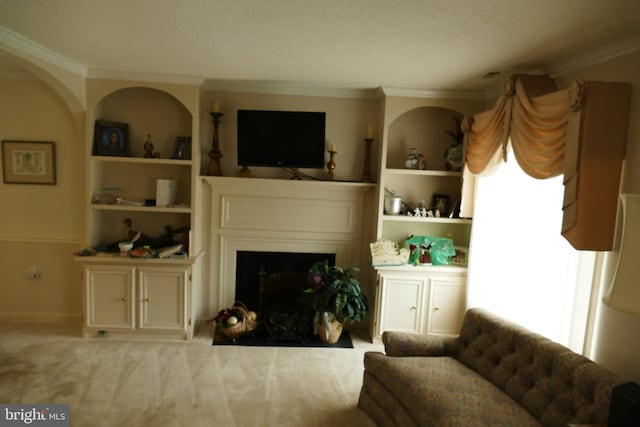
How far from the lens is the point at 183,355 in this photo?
3141mm

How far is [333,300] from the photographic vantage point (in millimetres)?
3303

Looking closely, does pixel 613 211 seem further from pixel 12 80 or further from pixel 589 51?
pixel 12 80

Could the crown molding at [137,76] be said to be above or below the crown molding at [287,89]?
below

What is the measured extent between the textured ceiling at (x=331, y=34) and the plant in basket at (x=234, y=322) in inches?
83.4

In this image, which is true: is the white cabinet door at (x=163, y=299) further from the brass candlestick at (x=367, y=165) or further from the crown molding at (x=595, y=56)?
the crown molding at (x=595, y=56)

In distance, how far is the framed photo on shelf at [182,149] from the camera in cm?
350

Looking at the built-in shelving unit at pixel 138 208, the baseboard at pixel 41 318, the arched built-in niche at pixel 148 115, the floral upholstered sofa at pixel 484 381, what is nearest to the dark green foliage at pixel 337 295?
the floral upholstered sofa at pixel 484 381

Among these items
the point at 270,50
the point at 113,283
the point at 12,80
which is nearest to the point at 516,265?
the point at 270,50

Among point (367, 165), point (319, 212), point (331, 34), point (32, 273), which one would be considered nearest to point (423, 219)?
point (367, 165)

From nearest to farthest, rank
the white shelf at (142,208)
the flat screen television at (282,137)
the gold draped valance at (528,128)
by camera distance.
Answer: the gold draped valance at (528,128) → the white shelf at (142,208) → the flat screen television at (282,137)

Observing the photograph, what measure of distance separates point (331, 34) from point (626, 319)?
7.23 feet

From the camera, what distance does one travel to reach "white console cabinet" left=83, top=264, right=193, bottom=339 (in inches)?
131

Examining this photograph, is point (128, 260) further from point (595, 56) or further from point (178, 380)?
point (595, 56)

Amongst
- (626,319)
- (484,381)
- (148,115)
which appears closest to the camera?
(626,319)
